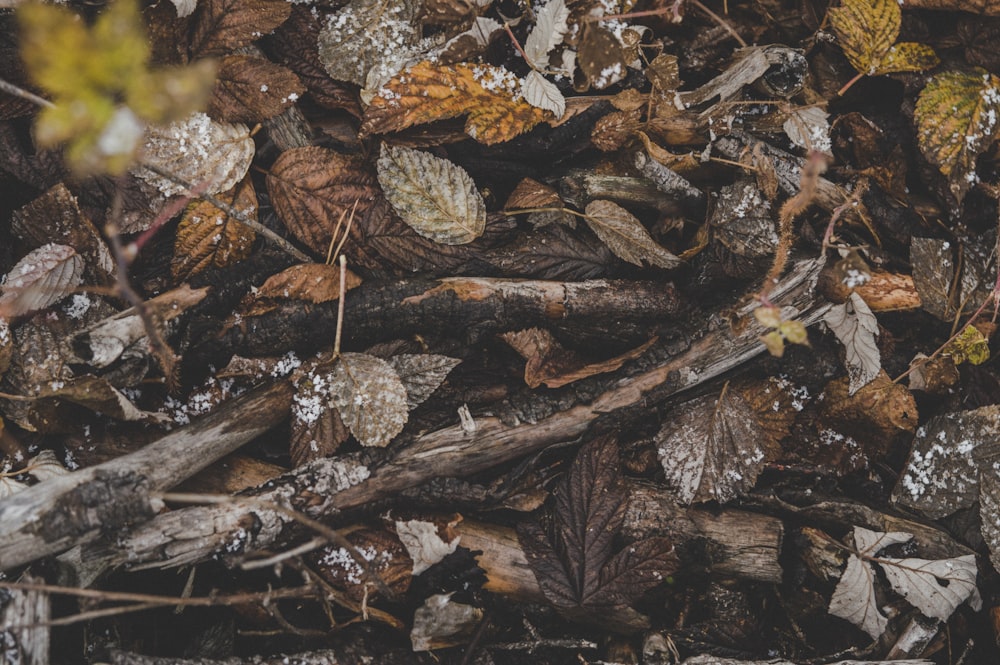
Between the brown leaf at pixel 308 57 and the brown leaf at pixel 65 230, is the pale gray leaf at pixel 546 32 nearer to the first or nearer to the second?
the brown leaf at pixel 308 57

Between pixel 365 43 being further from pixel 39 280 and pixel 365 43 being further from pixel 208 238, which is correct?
pixel 39 280

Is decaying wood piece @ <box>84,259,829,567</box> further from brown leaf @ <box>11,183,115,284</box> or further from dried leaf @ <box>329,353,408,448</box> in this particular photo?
brown leaf @ <box>11,183,115,284</box>

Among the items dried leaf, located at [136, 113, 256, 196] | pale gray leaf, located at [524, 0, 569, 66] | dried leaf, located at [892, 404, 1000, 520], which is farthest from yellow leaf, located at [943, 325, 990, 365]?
dried leaf, located at [136, 113, 256, 196]

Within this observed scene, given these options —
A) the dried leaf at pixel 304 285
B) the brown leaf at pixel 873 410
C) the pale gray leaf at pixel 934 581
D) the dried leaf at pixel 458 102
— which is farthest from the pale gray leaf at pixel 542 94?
the pale gray leaf at pixel 934 581

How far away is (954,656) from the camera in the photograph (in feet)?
7.73

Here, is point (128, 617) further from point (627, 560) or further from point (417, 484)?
point (627, 560)

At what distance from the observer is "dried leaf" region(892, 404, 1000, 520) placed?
7.70 ft

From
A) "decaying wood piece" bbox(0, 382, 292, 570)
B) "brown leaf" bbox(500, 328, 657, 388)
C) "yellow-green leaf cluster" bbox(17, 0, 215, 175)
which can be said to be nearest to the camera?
"yellow-green leaf cluster" bbox(17, 0, 215, 175)

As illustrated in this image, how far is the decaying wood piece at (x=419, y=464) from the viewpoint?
1.94 metres

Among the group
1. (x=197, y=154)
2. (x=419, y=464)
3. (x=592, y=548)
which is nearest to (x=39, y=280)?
(x=197, y=154)

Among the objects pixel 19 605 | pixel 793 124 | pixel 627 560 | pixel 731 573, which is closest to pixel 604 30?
pixel 793 124

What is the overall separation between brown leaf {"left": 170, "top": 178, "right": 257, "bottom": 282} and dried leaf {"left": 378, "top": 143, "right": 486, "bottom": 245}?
535mm

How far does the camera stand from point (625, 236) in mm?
2312

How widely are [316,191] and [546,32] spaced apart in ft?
3.32
